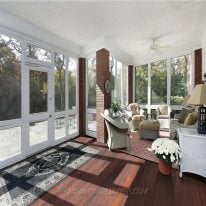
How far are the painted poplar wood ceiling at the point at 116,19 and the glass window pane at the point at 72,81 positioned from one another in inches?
24.6

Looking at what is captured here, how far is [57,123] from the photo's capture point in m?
4.56

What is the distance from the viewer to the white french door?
369 centimetres

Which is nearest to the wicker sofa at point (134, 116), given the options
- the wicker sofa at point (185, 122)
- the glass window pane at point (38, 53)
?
the wicker sofa at point (185, 122)

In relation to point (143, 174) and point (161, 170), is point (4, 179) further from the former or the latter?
point (161, 170)

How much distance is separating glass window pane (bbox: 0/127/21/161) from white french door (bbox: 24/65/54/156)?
7.4 inches

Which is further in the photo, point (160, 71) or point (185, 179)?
point (160, 71)

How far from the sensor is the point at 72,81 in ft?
16.8

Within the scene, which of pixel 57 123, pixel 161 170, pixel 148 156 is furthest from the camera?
pixel 57 123

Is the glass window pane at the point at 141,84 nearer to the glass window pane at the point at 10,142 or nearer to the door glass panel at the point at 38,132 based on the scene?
the door glass panel at the point at 38,132

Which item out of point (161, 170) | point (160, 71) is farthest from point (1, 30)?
point (160, 71)

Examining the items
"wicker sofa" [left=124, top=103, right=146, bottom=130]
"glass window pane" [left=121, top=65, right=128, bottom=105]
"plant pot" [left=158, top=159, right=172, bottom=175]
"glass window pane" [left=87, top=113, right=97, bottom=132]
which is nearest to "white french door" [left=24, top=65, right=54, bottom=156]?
"glass window pane" [left=87, top=113, right=97, bottom=132]

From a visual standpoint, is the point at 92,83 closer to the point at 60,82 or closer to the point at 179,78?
the point at 60,82

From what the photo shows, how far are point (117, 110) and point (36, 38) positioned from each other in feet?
9.15

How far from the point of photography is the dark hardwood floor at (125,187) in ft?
7.07
